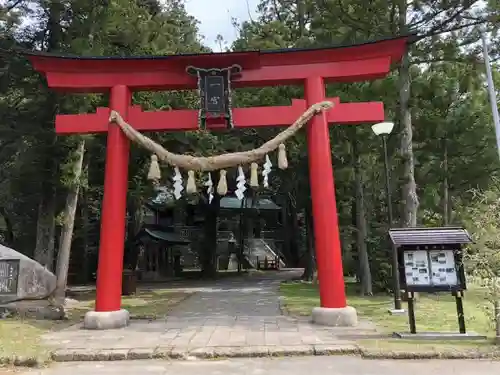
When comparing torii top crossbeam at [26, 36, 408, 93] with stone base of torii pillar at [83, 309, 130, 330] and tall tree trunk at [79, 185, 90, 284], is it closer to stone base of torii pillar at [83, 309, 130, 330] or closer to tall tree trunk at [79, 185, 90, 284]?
stone base of torii pillar at [83, 309, 130, 330]

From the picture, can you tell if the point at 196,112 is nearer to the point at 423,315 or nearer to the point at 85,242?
the point at 423,315

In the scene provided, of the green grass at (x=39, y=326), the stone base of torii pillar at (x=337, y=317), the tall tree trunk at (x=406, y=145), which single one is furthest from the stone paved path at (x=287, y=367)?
the tall tree trunk at (x=406, y=145)

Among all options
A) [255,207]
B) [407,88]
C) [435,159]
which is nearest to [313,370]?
[407,88]

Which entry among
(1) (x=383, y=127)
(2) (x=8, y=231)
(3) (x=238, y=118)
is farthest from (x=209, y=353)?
(2) (x=8, y=231)

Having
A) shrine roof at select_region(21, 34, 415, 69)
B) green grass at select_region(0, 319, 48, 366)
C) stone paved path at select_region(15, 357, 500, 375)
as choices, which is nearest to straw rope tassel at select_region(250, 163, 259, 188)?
shrine roof at select_region(21, 34, 415, 69)

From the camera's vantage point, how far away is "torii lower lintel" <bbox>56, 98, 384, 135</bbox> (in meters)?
9.45

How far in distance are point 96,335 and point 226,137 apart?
14.3 metres

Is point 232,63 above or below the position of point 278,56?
below

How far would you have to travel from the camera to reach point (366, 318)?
9.67 m

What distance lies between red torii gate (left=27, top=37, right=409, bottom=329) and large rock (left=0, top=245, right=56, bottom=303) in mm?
2126

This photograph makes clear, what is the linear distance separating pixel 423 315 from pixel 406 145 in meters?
4.80

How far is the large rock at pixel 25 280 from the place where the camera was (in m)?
10.0

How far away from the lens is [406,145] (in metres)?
12.6

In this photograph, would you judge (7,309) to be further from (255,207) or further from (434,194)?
(255,207)
